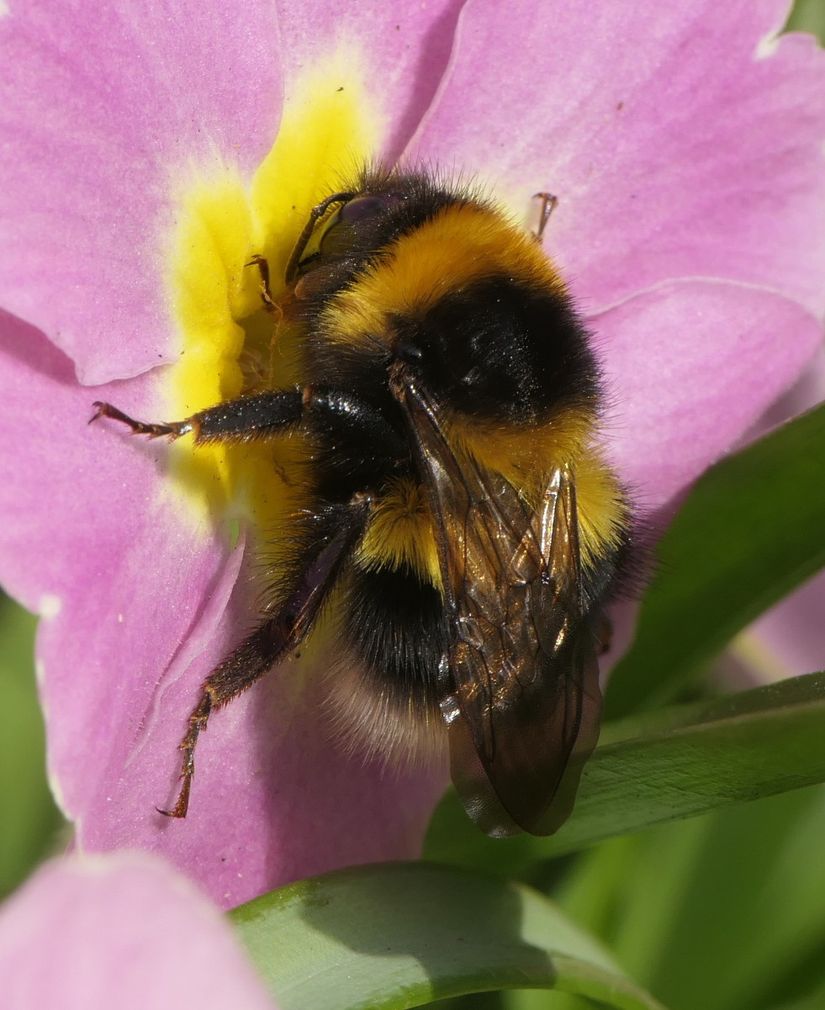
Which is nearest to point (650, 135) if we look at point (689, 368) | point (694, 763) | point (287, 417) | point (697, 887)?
point (689, 368)

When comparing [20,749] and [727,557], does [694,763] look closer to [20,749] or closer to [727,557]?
[727,557]

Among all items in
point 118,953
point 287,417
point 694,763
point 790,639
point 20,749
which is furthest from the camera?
point 790,639

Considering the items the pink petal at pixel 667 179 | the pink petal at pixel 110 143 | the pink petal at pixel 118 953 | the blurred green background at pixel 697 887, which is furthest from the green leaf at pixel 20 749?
the pink petal at pixel 118 953

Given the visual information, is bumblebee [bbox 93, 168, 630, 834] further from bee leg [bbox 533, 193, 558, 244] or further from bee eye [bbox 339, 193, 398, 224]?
bee leg [bbox 533, 193, 558, 244]

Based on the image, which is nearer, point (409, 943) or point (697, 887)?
point (409, 943)

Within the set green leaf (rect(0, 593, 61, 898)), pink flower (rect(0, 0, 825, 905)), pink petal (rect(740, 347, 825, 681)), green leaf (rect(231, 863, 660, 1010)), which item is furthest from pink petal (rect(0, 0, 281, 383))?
pink petal (rect(740, 347, 825, 681))

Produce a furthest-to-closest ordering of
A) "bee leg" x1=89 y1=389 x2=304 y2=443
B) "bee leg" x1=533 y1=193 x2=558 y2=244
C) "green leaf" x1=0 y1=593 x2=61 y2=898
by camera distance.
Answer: "green leaf" x1=0 y1=593 x2=61 y2=898
"bee leg" x1=533 y1=193 x2=558 y2=244
"bee leg" x1=89 y1=389 x2=304 y2=443

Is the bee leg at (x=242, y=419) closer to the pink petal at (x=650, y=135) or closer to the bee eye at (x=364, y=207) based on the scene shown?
the bee eye at (x=364, y=207)

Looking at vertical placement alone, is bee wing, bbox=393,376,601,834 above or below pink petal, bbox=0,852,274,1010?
below
